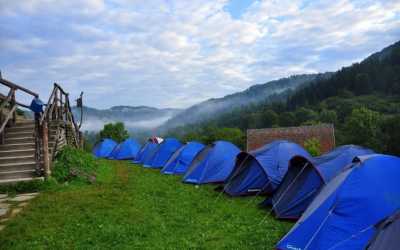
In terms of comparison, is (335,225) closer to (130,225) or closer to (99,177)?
(130,225)

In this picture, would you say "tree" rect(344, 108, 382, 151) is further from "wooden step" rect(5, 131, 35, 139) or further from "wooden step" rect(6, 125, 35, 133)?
"wooden step" rect(5, 131, 35, 139)

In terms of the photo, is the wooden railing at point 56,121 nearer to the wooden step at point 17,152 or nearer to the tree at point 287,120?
the wooden step at point 17,152

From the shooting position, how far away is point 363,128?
58312 mm

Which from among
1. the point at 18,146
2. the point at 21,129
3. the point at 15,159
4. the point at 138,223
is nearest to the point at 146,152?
the point at 21,129

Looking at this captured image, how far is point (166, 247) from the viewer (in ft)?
20.7

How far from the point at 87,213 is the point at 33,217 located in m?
1.07

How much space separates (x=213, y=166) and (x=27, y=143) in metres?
6.27

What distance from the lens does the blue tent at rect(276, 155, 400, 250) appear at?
5.54 meters

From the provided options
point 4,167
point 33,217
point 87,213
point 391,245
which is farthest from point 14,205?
point 391,245

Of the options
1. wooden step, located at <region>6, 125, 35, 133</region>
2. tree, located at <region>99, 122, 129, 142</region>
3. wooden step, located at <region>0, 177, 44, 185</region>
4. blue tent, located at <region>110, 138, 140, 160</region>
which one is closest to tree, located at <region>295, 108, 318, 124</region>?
tree, located at <region>99, 122, 129, 142</region>

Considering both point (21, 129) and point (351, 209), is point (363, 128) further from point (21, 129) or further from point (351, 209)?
point (351, 209)

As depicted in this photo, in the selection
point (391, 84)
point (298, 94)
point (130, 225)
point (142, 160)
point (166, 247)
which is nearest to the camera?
point (166, 247)

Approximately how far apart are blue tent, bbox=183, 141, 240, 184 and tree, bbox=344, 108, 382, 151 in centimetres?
4780

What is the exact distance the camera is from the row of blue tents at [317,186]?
18.5 ft
